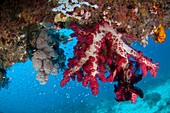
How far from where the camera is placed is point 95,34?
4348 mm

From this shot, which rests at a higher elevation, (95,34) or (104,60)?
(95,34)

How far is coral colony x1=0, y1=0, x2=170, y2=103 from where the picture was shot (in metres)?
4.30

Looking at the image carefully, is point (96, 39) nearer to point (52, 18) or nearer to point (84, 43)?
point (84, 43)

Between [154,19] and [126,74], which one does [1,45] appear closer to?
[126,74]

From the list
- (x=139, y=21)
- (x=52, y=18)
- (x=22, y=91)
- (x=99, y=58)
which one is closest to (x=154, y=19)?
(x=139, y=21)

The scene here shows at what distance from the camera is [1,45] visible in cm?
549

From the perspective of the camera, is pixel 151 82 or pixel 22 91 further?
pixel 22 91

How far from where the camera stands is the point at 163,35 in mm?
5707

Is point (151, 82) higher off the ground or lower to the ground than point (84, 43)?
higher

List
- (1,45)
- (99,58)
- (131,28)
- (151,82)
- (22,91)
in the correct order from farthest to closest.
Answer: (22,91) < (151,82) < (1,45) < (131,28) < (99,58)

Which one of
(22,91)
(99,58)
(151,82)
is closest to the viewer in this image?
(99,58)

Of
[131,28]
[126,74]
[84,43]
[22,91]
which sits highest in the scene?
[22,91]

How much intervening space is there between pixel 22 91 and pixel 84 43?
457ft

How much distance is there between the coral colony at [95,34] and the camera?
430 cm
